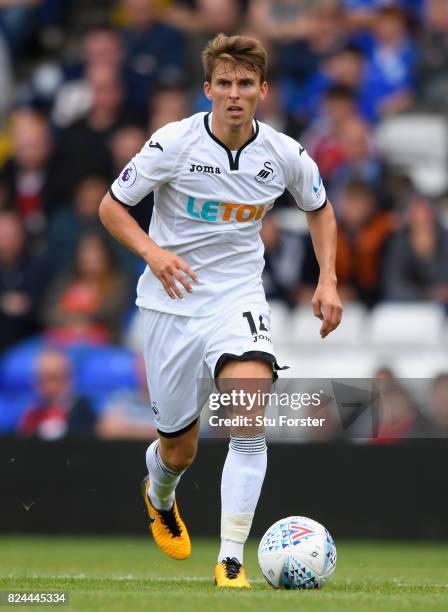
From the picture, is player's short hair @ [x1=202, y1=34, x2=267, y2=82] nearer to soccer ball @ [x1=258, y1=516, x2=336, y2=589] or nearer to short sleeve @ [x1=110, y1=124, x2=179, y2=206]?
short sleeve @ [x1=110, y1=124, x2=179, y2=206]

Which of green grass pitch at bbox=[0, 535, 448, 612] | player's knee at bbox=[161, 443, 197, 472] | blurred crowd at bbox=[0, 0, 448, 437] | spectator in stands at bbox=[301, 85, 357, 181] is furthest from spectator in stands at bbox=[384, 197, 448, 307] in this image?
player's knee at bbox=[161, 443, 197, 472]

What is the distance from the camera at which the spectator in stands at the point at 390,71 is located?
14672mm

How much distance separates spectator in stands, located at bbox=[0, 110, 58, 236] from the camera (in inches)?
575

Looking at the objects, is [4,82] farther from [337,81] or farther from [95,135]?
[337,81]

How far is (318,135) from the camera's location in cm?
1412

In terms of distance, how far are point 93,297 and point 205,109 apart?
95.2 inches

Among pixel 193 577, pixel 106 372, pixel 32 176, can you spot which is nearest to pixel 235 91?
pixel 193 577

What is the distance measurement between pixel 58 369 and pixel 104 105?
127 inches

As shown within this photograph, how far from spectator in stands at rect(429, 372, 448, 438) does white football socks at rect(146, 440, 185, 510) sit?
2825mm

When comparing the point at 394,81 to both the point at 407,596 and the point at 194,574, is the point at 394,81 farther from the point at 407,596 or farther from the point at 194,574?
the point at 407,596

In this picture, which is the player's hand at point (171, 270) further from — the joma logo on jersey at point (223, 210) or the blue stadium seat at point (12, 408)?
the blue stadium seat at point (12, 408)

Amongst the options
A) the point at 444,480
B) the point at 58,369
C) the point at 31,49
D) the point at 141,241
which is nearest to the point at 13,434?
the point at 58,369

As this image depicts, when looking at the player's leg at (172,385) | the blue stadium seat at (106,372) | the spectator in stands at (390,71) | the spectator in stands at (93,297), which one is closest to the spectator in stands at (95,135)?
the spectator in stands at (93,297)

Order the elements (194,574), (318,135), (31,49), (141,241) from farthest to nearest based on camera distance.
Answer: (31,49)
(318,135)
(194,574)
(141,241)
